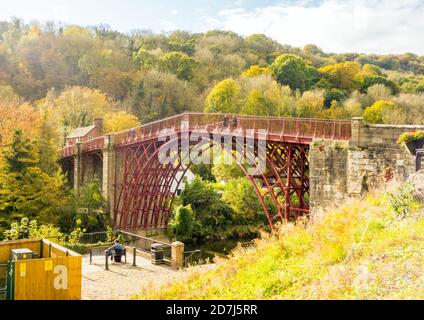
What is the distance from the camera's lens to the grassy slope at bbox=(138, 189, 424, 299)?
28.8 ft

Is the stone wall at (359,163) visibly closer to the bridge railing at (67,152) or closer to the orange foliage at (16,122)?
the orange foliage at (16,122)

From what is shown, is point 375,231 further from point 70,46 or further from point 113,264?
point 70,46

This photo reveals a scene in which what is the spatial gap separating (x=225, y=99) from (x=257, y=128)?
3545cm

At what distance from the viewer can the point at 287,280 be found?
10.2 metres

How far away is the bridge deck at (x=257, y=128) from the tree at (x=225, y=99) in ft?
77.6

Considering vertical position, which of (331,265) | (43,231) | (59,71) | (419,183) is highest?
(59,71)

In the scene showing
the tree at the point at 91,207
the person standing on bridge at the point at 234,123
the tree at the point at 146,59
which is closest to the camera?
the person standing on bridge at the point at 234,123

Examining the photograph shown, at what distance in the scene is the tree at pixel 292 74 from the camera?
6803cm

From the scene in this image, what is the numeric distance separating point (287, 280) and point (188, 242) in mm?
26303

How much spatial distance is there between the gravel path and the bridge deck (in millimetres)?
6932

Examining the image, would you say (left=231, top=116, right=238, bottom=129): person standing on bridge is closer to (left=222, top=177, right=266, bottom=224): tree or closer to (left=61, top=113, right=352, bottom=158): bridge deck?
(left=61, top=113, right=352, bottom=158): bridge deck

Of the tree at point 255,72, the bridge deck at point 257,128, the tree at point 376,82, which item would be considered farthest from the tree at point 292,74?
the bridge deck at point 257,128

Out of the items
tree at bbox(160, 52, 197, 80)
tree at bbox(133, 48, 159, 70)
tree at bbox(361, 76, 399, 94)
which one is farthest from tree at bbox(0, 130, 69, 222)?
tree at bbox(361, 76, 399, 94)
